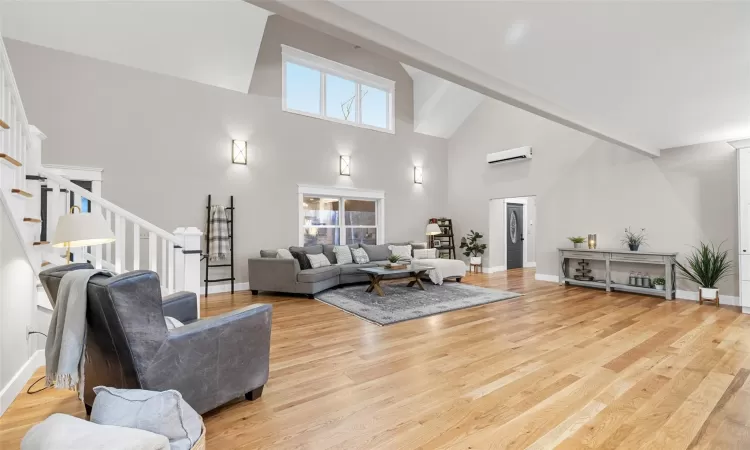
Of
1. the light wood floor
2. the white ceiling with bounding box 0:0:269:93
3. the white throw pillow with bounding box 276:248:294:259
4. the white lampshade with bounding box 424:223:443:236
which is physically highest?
the white ceiling with bounding box 0:0:269:93

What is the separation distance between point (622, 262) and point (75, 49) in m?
9.11

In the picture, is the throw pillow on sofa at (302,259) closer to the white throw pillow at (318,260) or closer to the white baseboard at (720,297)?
the white throw pillow at (318,260)

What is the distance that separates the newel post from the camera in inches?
136

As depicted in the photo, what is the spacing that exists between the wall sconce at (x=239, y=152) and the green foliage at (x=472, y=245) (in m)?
5.32

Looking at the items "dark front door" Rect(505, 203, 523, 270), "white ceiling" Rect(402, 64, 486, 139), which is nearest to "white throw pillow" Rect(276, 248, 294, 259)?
"white ceiling" Rect(402, 64, 486, 139)

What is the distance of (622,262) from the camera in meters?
6.13

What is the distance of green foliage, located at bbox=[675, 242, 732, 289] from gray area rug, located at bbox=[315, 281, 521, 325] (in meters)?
2.59

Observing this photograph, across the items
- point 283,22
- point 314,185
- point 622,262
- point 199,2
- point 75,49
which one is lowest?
point 622,262

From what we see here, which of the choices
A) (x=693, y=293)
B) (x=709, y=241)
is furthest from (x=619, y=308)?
(x=709, y=241)

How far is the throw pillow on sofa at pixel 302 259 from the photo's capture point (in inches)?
234

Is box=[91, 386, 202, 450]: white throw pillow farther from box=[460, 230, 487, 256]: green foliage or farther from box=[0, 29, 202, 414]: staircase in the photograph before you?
box=[460, 230, 487, 256]: green foliage

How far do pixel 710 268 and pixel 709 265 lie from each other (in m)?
0.04

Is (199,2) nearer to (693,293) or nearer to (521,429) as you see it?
(521,429)

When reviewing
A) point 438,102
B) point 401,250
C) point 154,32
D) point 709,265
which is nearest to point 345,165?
point 401,250
